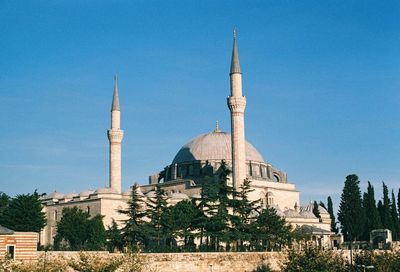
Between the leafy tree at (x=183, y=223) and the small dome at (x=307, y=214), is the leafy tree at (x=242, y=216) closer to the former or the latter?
the leafy tree at (x=183, y=223)

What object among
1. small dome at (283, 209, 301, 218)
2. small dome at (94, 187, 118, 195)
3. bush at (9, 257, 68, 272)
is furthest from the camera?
small dome at (283, 209, 301, 218)

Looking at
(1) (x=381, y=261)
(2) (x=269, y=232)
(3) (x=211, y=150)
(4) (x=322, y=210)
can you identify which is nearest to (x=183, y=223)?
(2) (x=269, y=232)

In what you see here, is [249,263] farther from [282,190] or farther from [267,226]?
[282,190]

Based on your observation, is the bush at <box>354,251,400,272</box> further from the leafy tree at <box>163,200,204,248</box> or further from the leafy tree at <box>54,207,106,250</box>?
the leafy tree at <box>54,207,106,250</box>

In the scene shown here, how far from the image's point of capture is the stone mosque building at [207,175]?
44.3m

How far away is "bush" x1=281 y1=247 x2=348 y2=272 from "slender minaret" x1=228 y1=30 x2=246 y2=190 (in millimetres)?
14810

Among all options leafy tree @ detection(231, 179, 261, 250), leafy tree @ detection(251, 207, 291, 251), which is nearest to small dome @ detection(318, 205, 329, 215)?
leafy tree @ detection(231, 179, 261, 250)

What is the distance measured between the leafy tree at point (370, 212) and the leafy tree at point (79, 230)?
20894 mm

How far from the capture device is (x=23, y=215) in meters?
42.3

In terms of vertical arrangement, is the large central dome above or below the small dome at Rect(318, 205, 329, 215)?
above

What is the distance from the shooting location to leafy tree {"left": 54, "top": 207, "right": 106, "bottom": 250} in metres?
41.3

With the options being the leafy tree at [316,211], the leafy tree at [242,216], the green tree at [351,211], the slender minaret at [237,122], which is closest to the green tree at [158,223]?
the leafy tree at [242,216]

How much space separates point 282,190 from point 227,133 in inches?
299

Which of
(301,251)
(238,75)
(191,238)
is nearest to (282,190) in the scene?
(238,75)
